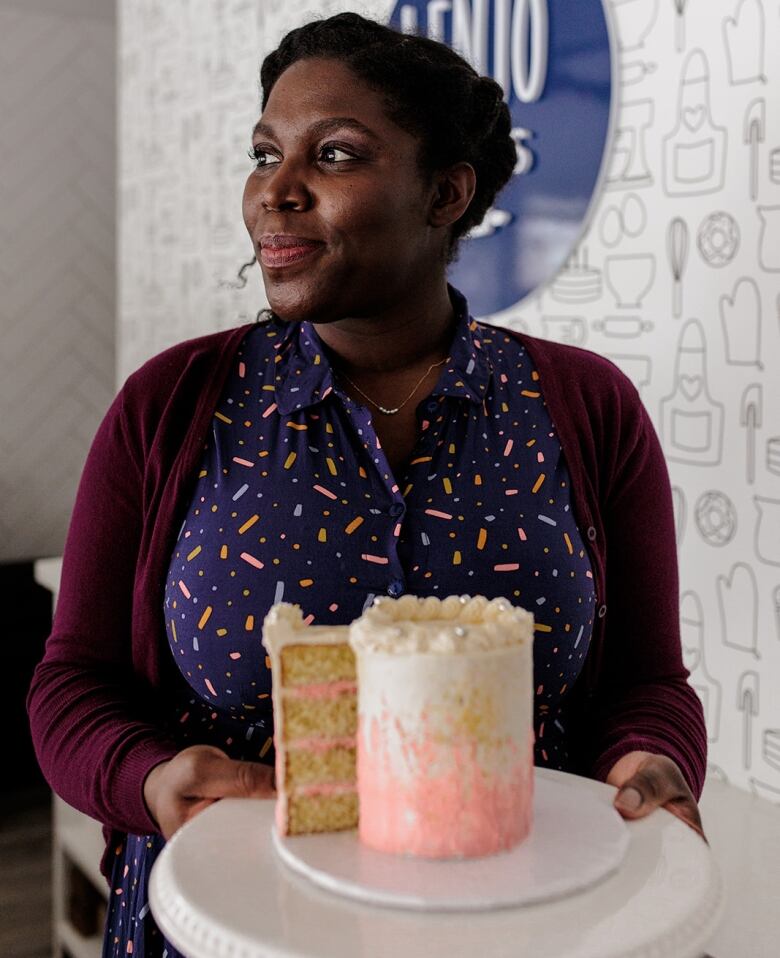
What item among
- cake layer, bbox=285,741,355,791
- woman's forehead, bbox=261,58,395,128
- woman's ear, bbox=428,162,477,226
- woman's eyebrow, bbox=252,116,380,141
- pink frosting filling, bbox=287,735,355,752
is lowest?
cake layer, bbox=285,741,355,791

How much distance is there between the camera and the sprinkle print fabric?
1.03 meters

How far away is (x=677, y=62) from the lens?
1.54m

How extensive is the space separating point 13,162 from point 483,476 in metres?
3.39

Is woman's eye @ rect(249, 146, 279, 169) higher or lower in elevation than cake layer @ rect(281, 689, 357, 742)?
higher

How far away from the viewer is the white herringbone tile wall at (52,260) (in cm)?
401

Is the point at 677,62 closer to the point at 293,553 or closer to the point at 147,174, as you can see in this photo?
the point at 293,553

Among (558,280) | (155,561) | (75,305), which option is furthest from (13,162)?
(155,561)

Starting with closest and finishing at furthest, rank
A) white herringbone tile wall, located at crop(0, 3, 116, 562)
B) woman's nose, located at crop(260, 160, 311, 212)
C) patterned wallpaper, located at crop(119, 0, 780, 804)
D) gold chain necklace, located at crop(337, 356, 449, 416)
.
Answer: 1. woman's nose, located at crop(260, 160, 311, 212)
2. gold chain necklace, located at crop(337, 356, 449, 416)
3. patterned wallpaper, located at crop(119, 0, 780, 804)
4. white herringbone tile wall, located at crop(0, 3, 116, 562)

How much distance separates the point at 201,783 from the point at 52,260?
11.6 feet

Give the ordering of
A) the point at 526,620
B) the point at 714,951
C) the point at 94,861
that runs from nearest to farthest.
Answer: the point at 526,620
the point at 714,951
the point at 94,861

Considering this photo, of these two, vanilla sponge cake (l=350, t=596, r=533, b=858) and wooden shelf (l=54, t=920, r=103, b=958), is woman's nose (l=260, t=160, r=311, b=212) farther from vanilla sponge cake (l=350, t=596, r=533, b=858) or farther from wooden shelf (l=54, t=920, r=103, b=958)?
wooden shelf (l=54, t=920, r=103, b=958)

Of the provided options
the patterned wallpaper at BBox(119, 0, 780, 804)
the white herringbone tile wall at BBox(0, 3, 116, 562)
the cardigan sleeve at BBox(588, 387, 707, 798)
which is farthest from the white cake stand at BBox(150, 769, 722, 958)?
the white herringbone tile wall at BBox(0, 3, 116, 562)

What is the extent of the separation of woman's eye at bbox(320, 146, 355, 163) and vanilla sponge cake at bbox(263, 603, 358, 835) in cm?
44

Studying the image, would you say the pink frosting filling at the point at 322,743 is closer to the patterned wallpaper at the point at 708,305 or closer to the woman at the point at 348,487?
the woman at the point at 348,487
